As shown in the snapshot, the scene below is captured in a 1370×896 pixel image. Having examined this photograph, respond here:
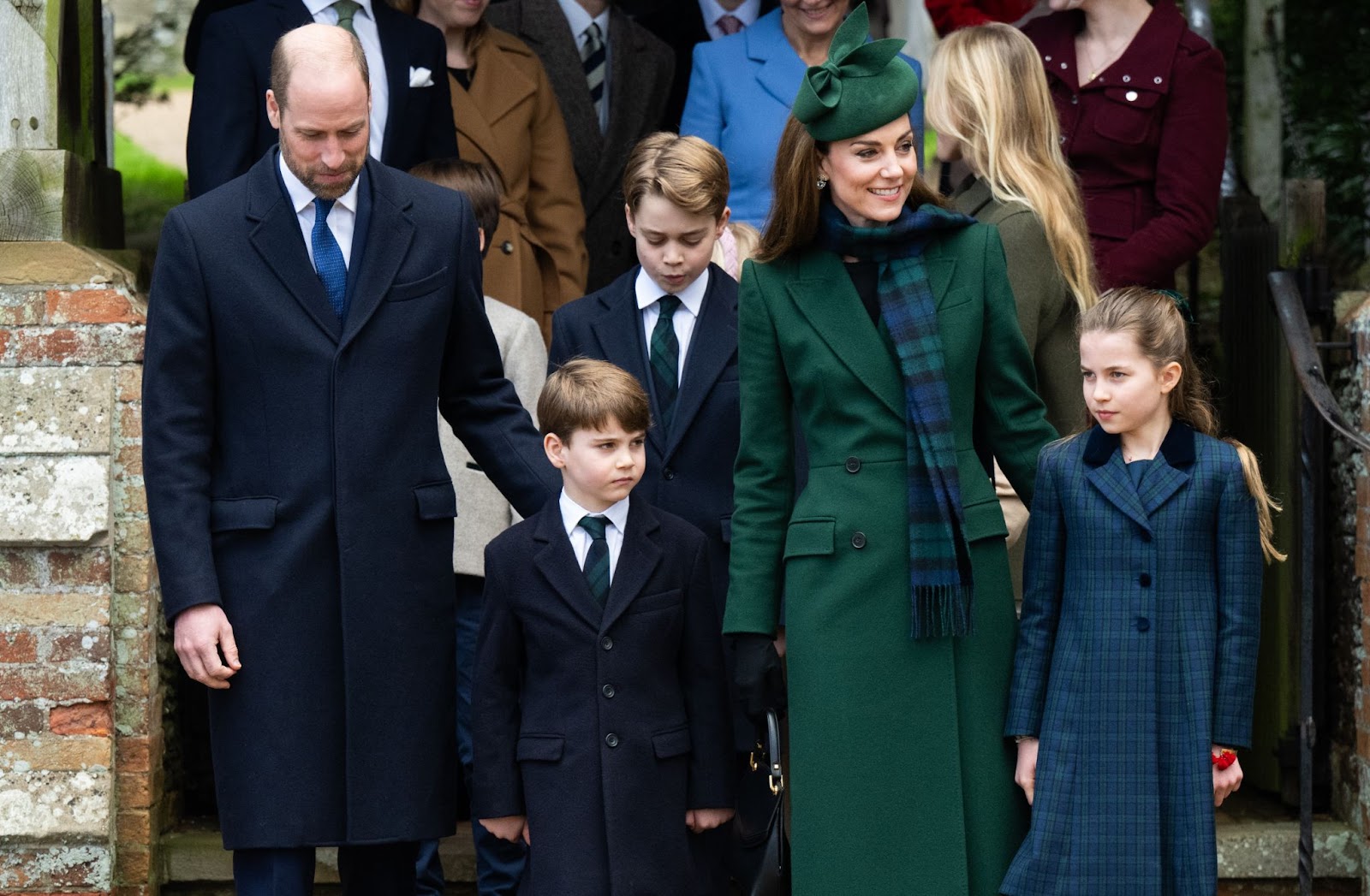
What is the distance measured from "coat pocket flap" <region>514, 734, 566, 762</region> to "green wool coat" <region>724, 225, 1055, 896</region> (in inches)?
16.0

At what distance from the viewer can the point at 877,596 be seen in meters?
3.50

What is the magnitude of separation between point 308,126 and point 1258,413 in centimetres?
315

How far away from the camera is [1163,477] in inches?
136

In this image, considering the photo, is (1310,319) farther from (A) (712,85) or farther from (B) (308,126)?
(B) (308,126)

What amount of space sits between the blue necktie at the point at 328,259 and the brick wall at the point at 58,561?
5.01ft

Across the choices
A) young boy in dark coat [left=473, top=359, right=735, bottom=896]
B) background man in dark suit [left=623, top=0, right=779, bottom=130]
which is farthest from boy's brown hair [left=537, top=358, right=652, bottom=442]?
background man in dark suit [left=623, top=0, right=779, bottom=130]

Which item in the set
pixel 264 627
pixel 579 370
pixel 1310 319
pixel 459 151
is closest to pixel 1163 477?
pixel 579 370

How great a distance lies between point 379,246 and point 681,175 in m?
0.85

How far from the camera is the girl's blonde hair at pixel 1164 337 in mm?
Result: 3518

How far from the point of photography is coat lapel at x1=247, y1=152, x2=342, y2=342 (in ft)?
11.9

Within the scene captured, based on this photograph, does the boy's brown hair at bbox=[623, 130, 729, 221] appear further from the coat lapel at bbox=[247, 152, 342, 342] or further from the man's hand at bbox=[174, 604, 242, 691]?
the man's hand at bbox=[174, 604, 242, 691]

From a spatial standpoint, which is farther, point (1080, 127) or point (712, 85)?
point (712, 85)

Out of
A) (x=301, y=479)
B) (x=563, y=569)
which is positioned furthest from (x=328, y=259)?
(x=563, y=569)

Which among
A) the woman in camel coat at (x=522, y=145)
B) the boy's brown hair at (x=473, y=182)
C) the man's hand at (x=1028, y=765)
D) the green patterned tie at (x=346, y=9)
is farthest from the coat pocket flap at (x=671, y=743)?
the green patterned tie at (x=346, y=9)
